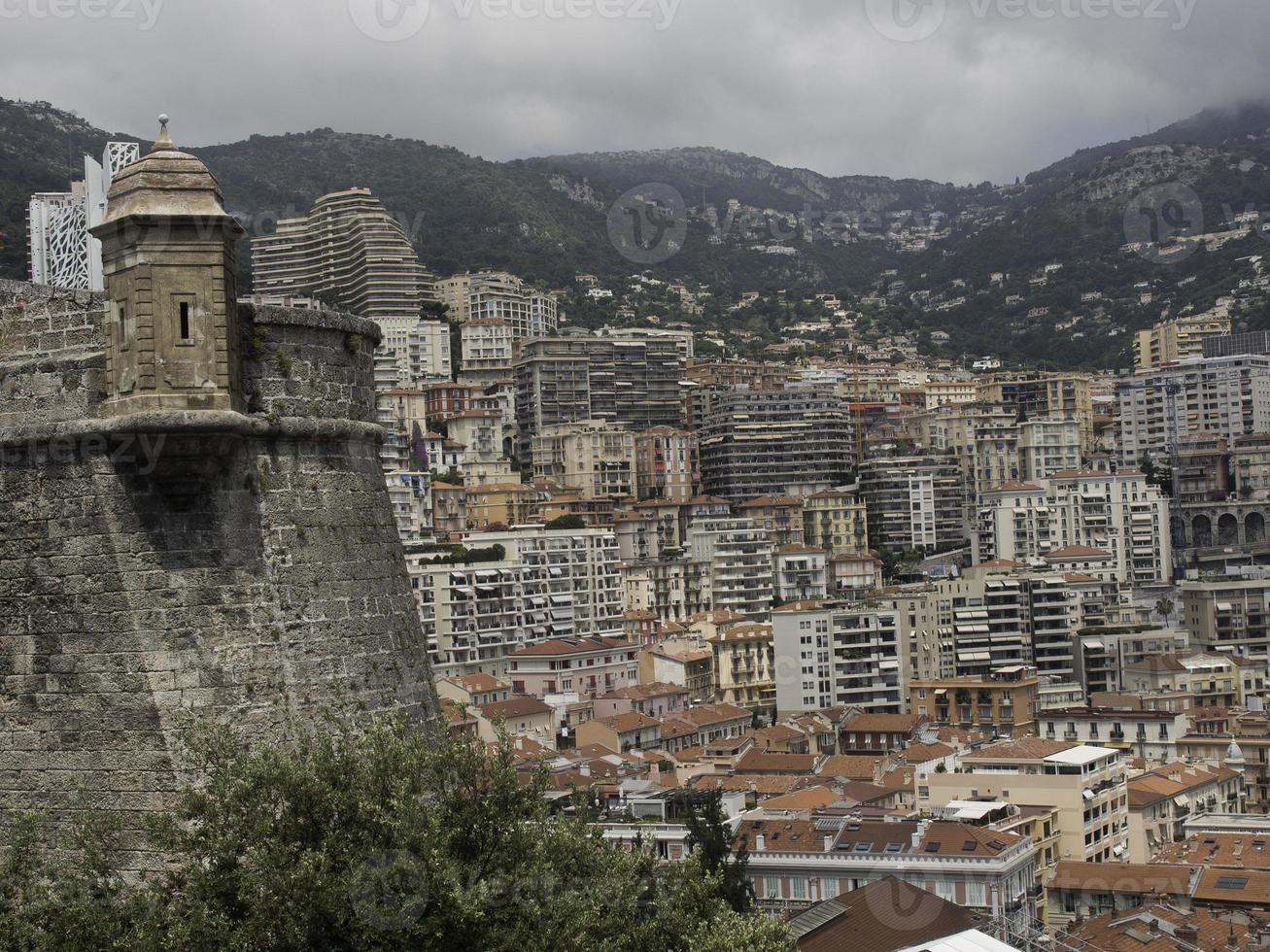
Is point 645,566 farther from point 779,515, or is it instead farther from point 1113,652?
point 1113,652

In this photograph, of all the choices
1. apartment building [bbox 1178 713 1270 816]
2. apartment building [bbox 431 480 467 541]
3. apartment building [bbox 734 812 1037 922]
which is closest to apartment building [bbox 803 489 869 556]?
apartment building [bbox 431 480 467 541]

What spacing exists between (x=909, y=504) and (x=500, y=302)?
145 ft

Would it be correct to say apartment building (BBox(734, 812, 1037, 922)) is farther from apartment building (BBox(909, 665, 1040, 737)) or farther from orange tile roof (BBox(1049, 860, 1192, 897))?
apartment building (BBox(909, 665, 1040, 737))

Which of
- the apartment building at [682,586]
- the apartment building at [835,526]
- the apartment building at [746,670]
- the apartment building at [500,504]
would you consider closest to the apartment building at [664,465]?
the apartment building at [835,526]

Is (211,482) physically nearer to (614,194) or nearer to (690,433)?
(690,433)

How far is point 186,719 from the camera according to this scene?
8.16 meters

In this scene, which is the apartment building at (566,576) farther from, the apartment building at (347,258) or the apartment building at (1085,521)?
the apartment building at (347,258)

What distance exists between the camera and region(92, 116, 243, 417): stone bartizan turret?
8289 mm

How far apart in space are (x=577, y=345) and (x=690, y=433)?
11.5 metres

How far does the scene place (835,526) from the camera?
329ft

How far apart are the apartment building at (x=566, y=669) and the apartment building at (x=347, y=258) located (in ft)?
204

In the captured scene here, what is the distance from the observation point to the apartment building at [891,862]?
38000 millimetres

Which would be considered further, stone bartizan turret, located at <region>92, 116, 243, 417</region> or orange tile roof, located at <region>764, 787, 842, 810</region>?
orange tile roof, located at <region>764, 787, 842, 810</region>

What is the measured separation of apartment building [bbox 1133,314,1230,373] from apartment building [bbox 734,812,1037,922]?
108 metres
